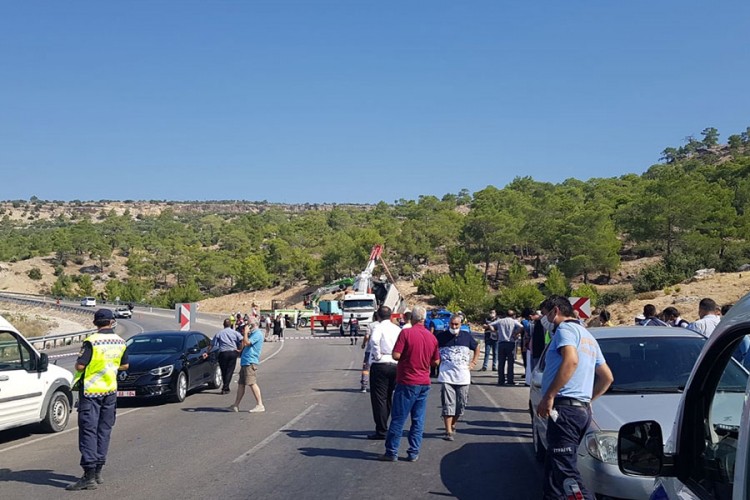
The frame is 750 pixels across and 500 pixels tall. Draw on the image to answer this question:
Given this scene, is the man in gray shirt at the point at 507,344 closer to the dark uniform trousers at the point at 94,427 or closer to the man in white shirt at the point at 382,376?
the man in white shirt at the point at 382,376

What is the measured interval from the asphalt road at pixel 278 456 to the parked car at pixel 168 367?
15.0 inches

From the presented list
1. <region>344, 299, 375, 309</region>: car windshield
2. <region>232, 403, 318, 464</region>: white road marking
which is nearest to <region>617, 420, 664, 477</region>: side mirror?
<region>232, 403, 318, 464</region>: white road marking

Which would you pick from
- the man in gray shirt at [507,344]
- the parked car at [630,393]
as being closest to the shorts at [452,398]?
the parked car at [630,393]

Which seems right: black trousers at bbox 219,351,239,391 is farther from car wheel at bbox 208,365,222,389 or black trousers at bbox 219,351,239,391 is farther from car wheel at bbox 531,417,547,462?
car wheel at bbox 531,417,547,462

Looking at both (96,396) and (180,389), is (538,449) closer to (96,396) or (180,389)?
(96,396)

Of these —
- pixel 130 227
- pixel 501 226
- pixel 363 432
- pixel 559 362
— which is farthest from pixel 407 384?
pixel 130 227

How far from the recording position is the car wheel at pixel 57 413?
11227 mm

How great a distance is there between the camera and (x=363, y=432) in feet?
36.7

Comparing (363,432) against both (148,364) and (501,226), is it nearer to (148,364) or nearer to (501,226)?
(148,364)

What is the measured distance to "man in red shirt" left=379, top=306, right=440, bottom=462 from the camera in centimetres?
897

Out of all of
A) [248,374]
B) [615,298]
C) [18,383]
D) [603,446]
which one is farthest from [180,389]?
[615,298]

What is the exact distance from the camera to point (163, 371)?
14438mm

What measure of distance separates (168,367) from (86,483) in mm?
6904

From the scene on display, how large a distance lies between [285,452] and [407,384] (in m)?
1.97
